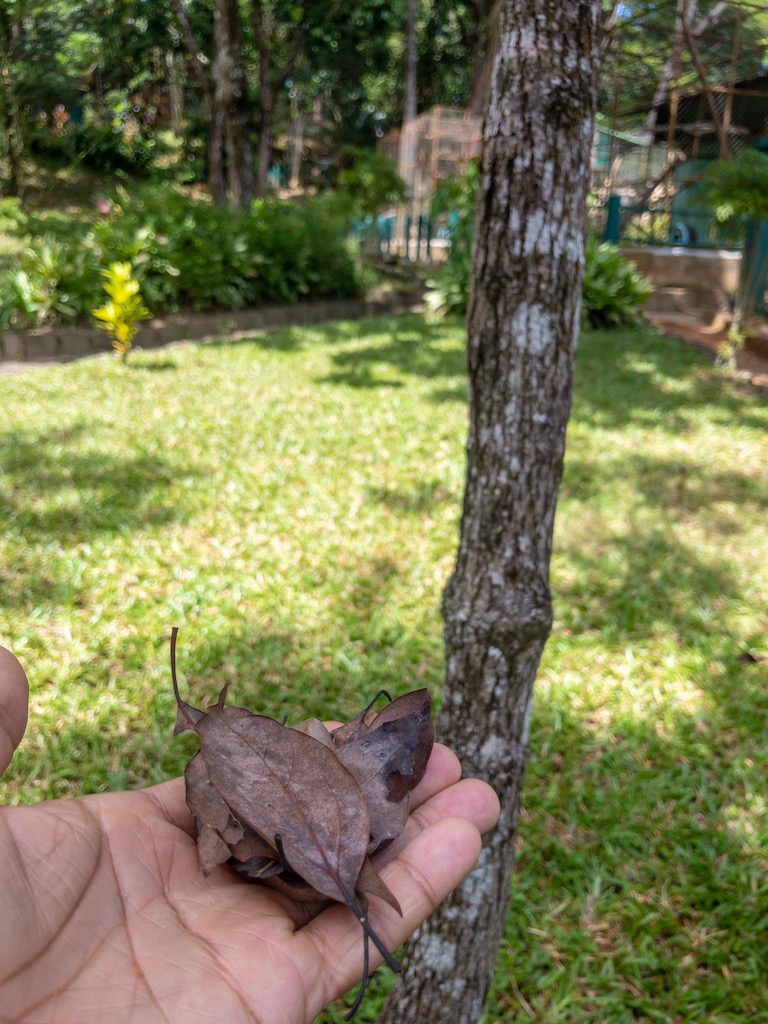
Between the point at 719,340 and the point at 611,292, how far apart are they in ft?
4.85

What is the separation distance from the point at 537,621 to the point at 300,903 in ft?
2.73

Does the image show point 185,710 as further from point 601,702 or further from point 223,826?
point 601,702

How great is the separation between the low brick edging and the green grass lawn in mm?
1031

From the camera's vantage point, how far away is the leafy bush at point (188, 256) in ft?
25.1

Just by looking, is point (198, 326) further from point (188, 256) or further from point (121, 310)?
point (121, 310)

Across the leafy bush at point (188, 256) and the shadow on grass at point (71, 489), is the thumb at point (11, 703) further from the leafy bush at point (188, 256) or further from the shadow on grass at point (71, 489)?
the leafy bush at point (188, 256)

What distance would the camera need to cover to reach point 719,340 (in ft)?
30.6

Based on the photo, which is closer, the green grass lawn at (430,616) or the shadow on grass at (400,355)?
the green grass lawn at (430,616)

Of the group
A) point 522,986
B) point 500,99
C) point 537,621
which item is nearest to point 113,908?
point 537,621

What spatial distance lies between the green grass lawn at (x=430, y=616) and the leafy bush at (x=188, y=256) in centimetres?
173

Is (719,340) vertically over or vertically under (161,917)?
over

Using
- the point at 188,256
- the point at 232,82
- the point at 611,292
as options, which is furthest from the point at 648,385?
the point at 232,82

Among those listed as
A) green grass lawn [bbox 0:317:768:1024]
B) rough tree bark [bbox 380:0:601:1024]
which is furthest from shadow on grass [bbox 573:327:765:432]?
rough tree bark [bbox 380:0:601:1024]

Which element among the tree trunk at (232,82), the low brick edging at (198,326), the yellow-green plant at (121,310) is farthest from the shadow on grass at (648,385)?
the tree trunk at (232,82)
